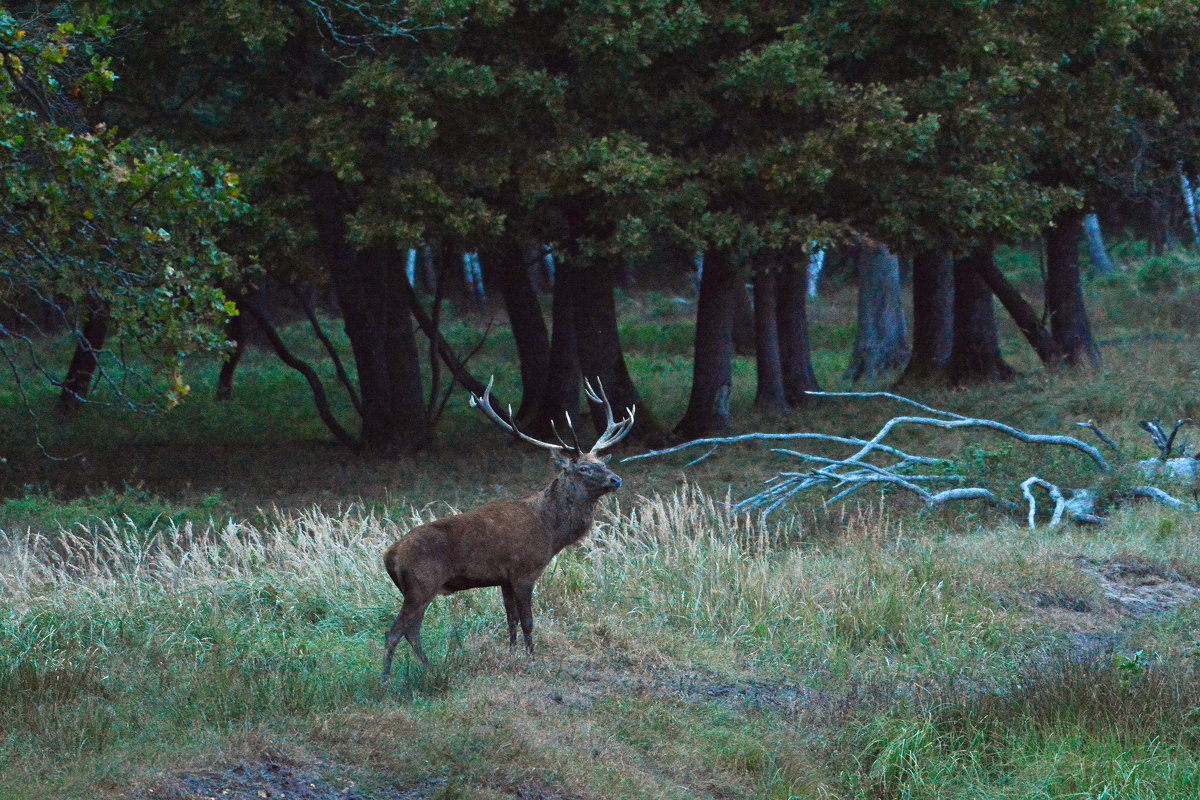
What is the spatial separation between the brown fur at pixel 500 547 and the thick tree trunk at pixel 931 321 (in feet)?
55.7

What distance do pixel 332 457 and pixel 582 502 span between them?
543 inches

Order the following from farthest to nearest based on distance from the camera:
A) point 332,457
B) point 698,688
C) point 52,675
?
point 332,457 < point 698,688 < point 52,675

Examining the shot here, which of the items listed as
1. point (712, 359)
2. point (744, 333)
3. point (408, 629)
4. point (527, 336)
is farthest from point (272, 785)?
point (744, 333)

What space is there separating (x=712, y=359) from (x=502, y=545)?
1344cm

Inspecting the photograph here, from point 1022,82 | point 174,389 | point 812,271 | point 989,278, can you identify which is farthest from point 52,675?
point 812,271

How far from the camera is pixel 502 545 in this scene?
8383 mm

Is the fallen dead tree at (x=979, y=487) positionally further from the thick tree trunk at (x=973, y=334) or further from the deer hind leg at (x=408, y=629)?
the thick tree trunk at (x=973, y=334)

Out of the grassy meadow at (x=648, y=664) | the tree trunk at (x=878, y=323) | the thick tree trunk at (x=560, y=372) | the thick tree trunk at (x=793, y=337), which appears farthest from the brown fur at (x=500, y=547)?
the tree trunk at (x=878, y=323)

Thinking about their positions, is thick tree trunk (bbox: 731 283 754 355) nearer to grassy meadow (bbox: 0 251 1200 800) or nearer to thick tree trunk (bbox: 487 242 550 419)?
thick tree trunk (bbox: 487 242 550 419)

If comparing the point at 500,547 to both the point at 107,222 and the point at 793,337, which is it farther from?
the point at 793,337

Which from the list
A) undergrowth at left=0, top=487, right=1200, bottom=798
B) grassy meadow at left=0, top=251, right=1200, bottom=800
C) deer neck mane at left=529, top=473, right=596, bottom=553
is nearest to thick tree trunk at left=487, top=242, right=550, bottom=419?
grassy meadow at left=0, top=251, right=1200, bottom=800

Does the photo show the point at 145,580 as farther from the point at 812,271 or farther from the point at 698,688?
the point at 812,271

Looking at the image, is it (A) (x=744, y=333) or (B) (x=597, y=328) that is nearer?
(B) (x=597, y=328)

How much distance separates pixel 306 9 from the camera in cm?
1775
